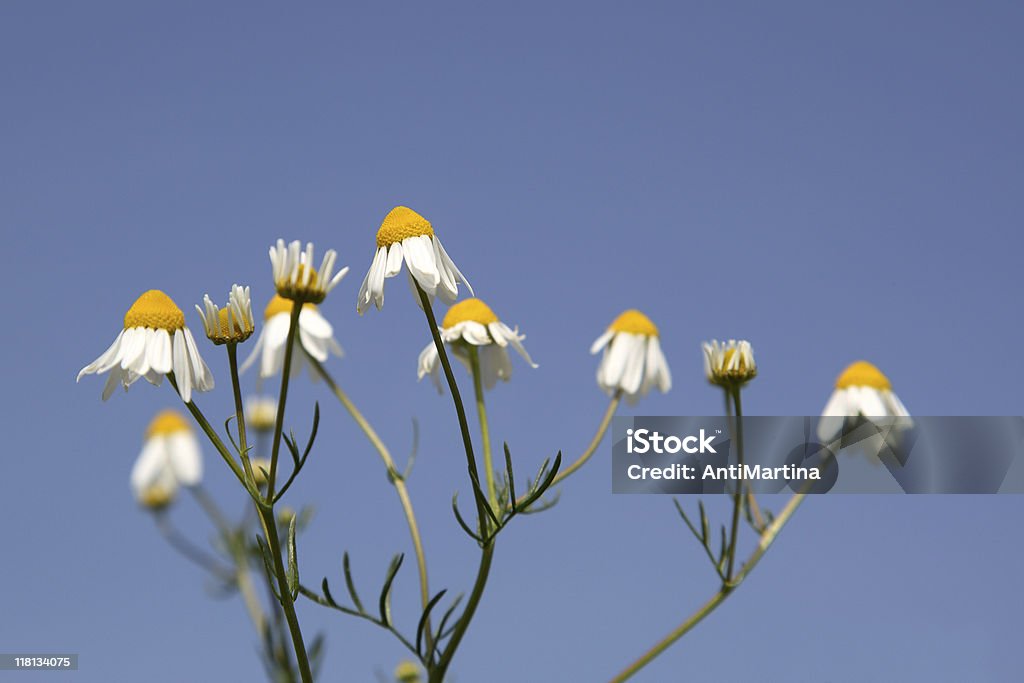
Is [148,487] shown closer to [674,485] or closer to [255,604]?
[255,604]

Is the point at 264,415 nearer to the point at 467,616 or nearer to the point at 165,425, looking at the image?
the point at 165,425

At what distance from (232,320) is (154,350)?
202 mm

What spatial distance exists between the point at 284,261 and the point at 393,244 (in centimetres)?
36

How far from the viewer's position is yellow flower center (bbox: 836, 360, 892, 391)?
418cm

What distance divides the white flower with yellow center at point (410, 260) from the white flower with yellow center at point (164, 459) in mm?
2730

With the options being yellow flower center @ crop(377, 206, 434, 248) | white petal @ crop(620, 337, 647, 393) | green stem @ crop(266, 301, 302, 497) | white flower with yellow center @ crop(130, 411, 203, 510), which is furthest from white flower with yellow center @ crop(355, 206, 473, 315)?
white flower with yellow center @ crop(130, 411, 203, 510)

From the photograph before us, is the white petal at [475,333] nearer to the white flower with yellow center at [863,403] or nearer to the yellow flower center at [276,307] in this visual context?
the yellow flower center at [276,307]

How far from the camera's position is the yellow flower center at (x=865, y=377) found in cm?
418

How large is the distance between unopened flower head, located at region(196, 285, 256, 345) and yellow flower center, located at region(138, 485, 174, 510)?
297 centimetres

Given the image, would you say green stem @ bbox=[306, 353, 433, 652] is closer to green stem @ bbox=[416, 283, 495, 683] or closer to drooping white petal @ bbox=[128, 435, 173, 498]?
green stem @ bbox=[416, 283, 495, 683]

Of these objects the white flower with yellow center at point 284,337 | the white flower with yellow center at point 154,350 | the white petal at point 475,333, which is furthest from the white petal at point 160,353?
the white petal at point 475,333

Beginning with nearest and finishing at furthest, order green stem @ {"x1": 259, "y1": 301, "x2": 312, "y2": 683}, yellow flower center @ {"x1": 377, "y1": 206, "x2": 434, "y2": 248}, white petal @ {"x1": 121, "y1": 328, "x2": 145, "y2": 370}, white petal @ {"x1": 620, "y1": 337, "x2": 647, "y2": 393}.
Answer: green stem @ {"x1": 259, "y1": 301, "x2": 312, "y2": 683}
white petal @ {"x1": 121, "y1": 328, "x2": 145, "y2": 370}
yellow flower center @ {"x1": 377, "y1": 206, "x2": 434, "y2": 248}
white petal @ {"x1": 620, "y1": 337, "x2": 647, "y2": 393}

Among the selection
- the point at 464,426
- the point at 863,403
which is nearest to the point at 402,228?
the point at 464,426

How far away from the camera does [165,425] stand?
5.56m
